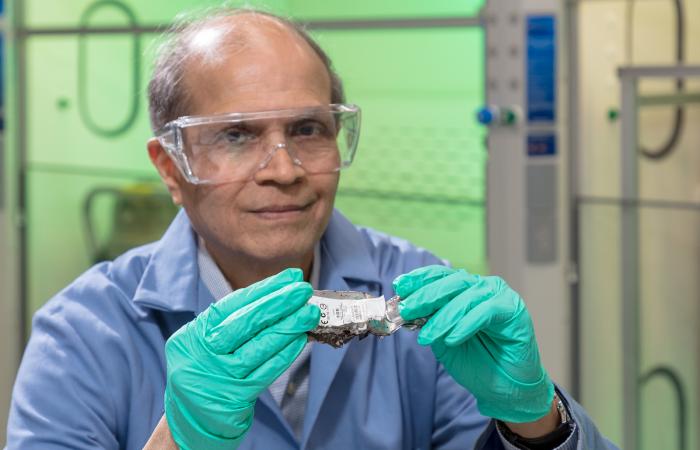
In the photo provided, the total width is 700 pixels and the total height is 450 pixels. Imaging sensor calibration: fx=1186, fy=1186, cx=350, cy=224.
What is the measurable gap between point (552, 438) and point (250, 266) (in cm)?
50

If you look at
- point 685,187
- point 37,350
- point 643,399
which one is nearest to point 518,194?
point 685,187

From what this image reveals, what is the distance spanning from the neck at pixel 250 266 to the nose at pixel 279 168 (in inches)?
4.8

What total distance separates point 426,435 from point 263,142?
0.51 metres

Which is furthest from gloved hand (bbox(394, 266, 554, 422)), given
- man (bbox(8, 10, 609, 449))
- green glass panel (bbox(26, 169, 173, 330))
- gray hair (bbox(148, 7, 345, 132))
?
green glass panel (bbox(26, 169, 173, 330))

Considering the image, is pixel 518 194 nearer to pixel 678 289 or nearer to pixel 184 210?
pixel 678 289

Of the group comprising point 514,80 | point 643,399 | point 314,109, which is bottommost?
point 643,399

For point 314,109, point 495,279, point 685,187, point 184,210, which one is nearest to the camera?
point 495,279

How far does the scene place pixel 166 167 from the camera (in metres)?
1.83

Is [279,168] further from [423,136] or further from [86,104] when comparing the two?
[86,104]

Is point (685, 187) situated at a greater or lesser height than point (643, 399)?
greater

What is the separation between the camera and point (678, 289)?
3.18 metres

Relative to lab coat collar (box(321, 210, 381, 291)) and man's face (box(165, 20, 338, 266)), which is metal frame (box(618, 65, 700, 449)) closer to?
lab coat collar (box(321, 210, 381, 291))

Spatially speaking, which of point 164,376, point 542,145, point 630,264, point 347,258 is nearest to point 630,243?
point 630,264

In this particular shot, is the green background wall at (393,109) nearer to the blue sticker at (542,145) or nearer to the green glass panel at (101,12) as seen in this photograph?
the green glass panel at (101,12)
